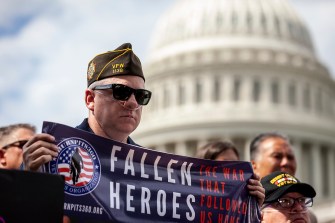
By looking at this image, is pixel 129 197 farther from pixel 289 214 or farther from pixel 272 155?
pixel 272 155

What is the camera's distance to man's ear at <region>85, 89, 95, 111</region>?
6301 millimetres

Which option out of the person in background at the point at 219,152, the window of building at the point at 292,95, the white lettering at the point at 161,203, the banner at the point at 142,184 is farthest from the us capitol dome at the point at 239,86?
the white lettering at the point at 161,203

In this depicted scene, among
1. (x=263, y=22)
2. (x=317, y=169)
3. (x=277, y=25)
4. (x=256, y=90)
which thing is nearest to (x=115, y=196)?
(x=317, y=169)

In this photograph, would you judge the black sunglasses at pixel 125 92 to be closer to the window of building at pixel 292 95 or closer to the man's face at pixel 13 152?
the man's face at pixel 13 152

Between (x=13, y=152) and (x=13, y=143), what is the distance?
10 centimetres

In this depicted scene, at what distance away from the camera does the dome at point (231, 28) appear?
304 ft

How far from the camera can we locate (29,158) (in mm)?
5391

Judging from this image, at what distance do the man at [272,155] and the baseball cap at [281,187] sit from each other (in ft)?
9.79

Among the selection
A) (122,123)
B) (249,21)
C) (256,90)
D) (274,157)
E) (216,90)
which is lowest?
(122,123)

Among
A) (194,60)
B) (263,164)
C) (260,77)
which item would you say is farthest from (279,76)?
(263,164)

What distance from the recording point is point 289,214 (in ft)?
22.3

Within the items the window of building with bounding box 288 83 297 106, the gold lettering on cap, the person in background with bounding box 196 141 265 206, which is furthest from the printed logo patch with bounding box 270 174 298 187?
the window of building with bounding box 288 83 297 106

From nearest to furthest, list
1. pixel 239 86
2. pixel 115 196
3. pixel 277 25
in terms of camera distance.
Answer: pixel 115 196
pixel 239 86
pixel 277 25

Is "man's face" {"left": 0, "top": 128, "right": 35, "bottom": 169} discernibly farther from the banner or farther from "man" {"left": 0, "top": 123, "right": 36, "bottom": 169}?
the banner
